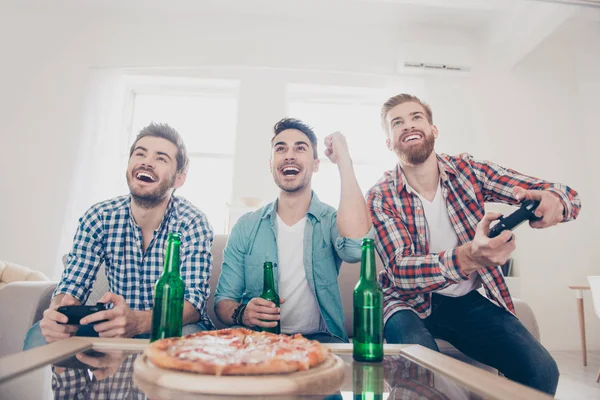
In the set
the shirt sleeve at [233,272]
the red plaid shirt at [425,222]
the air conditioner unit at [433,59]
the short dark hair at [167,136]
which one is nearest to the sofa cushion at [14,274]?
the short dark hair at [167,136]

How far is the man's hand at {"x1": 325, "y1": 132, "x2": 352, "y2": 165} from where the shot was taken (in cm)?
142

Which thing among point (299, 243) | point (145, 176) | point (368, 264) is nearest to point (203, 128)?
point (145, 176)

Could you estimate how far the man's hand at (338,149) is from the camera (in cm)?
142

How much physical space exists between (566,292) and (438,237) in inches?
133

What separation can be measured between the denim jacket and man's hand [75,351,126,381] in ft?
2.24

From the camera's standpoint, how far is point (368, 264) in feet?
2.63

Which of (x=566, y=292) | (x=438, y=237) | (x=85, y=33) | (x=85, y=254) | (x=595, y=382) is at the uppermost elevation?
(x=85, y=33)

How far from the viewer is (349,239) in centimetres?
133

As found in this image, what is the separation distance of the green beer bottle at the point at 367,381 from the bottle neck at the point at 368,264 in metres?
0.16

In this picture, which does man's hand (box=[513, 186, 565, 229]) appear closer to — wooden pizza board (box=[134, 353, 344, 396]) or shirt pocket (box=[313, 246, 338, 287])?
shirt pocket (box=[313, 246, 338, 287])

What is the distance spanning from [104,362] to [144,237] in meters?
0.83

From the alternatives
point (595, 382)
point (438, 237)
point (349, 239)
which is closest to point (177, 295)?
point (349, 239)

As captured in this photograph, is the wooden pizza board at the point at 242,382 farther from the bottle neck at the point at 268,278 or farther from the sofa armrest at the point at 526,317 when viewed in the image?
the sofa armrest at the point at 526,317

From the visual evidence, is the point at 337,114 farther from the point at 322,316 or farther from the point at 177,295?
the point at 177,295
